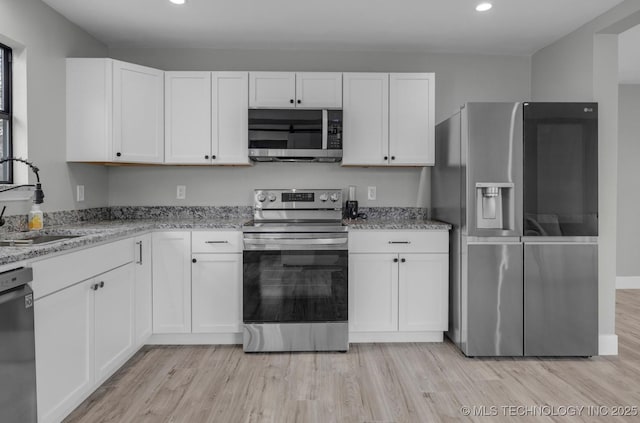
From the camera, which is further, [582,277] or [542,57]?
[542,57]

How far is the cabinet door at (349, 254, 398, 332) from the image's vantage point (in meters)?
3.10

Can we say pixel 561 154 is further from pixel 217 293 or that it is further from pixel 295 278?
pixel 217 293

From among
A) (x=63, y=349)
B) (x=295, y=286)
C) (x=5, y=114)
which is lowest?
(x=63, y=349)

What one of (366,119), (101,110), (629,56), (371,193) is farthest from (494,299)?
(101,110)

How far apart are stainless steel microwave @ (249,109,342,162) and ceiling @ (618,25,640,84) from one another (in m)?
2.48

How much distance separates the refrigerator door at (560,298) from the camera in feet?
9.35

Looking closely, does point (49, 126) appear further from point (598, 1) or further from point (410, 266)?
point (598, 1)

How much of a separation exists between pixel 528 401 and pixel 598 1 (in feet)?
8.32

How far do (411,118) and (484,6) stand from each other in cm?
90

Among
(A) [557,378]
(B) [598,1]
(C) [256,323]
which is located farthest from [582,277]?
(C) [256,323]

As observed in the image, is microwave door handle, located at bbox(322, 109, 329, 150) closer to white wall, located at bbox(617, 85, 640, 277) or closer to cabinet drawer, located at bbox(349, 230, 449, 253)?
cabinet drawer, located at bbox(349, 230, 449, 253)

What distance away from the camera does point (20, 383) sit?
5.46ft

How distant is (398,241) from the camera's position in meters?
3.10

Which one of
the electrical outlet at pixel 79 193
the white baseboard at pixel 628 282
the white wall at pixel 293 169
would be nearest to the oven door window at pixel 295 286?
the white wall at pixel 293 169
